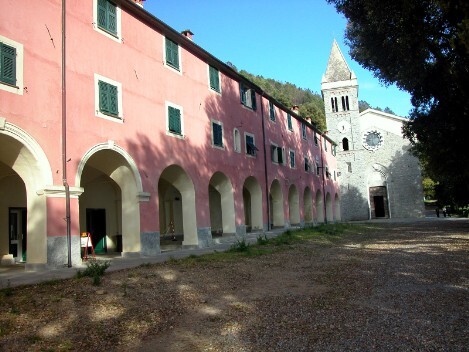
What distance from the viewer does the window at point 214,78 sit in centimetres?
2003

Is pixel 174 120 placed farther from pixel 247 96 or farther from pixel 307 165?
pixel 307 165

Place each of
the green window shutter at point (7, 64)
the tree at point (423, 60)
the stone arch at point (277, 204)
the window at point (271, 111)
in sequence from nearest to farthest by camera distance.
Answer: the green window shutter at point (7, 64), the tree at point (423, 60), the window at point (271, 111), the stone arch at point (277, 204)

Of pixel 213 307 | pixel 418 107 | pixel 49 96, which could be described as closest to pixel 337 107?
pixel 418 107

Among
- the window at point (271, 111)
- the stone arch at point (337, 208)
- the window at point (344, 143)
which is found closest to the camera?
the window at point (271, 111)

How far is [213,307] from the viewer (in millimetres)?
7453

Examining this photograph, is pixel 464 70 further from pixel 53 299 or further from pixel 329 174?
pixel 329 174

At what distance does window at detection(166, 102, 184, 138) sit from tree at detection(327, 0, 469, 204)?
715 centimetres

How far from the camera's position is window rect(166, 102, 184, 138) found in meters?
16.8

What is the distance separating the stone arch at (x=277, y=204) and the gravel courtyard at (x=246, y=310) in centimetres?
1613

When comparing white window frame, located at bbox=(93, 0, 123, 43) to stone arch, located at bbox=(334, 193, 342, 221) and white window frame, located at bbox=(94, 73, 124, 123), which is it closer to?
white window frame, located at bbox=(94, 73, 124, 123)

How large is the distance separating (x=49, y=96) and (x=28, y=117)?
3.32 ft

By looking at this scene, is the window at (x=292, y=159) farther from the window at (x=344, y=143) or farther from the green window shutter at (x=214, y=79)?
the window at (x=344, y=143)

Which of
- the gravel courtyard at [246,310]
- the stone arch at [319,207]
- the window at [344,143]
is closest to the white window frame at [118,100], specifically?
the gravel courtyard at [246,310]

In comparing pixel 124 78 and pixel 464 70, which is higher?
pixel 124 78
